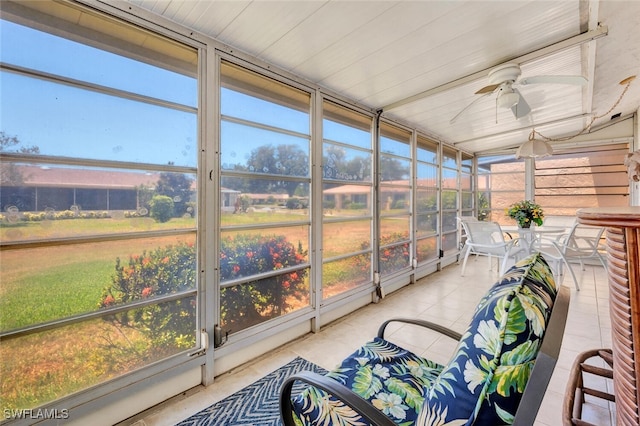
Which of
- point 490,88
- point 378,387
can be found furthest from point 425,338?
point 490,88

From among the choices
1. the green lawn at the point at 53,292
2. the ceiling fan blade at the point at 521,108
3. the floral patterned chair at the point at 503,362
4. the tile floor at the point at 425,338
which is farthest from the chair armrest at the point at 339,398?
the ceiling fan blade at the point at 521,108

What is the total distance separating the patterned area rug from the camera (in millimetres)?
1600

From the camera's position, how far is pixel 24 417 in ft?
4.30

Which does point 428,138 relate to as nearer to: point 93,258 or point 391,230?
point 391,230

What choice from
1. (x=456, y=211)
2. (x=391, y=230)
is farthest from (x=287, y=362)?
(x=456, y=211)

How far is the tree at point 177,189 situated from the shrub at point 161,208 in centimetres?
2

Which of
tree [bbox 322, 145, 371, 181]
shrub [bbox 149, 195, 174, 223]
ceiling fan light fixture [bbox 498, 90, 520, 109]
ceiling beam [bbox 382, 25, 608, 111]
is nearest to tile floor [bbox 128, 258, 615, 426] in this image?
shrub [bbox 149, 195, 174, 223]

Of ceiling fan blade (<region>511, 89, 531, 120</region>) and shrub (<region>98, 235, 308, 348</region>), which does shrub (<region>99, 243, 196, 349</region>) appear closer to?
shrub (<region>98, 235, 308, 348</region>)

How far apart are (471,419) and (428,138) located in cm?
469

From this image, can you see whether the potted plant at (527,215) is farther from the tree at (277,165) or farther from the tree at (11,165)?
the tree at (11,165)

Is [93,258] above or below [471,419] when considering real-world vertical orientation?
above

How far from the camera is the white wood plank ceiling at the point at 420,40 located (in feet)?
5.43

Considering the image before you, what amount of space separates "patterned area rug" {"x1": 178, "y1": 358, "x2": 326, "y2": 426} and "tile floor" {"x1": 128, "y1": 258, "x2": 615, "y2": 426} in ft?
0.21

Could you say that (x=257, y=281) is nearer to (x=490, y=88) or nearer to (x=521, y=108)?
(x=490, y=88)
